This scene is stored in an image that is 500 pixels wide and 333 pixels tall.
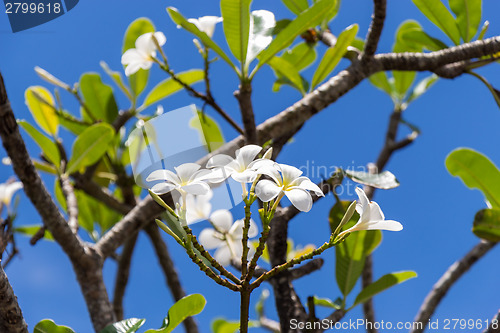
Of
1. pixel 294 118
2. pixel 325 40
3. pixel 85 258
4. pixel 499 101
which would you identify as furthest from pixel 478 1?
pixel 85 258

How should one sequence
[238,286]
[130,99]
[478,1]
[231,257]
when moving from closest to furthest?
[238,286], [231,257], [478,1], [130,99]

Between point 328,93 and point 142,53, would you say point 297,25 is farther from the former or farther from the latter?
point 142,53

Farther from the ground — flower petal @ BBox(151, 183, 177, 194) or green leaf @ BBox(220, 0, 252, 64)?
green leaf @ BBox(220, 0, 252, 64)

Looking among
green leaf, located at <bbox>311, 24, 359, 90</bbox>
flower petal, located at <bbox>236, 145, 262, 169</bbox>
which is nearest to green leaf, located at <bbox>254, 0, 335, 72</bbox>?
green leaf, located at <bbox>311, 24, 359, 90</bbox>

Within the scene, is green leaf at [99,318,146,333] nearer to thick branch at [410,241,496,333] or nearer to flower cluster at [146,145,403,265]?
flower cluster at [146,145,403,265]

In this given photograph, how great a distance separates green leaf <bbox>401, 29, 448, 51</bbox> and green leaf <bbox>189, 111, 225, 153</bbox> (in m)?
0.63

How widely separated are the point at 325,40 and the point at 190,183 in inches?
43.3

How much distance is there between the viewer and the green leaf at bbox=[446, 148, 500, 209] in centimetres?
124

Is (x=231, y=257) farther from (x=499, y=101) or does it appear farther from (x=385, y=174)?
(x=499, y=101)

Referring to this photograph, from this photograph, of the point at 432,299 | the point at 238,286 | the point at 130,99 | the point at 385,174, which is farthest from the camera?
the point at 130,99

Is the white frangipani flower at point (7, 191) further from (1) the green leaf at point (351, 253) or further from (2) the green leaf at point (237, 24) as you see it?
(1) the green leaf at point (351, 253)

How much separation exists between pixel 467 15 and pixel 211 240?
35.1 inches

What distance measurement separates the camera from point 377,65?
1.41 m

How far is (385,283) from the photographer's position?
1.18 meters
